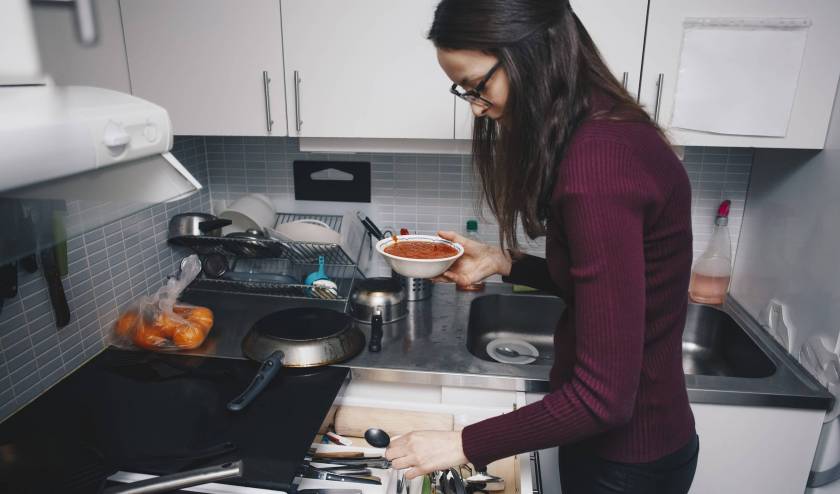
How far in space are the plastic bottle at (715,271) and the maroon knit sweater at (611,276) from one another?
34.8 inches

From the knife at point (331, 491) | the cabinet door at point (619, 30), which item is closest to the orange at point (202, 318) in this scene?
the knife at point (331, 491)

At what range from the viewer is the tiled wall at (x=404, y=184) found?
5.52 feet

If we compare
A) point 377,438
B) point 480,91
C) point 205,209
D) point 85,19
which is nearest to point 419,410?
point 377,438

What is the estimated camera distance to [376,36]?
1.29m

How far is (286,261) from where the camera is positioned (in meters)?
1.82

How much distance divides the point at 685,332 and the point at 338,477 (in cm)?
119

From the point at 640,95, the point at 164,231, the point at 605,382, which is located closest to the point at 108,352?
the point at 164,231

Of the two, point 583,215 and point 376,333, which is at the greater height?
point 583,215

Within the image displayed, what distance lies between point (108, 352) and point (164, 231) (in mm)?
401

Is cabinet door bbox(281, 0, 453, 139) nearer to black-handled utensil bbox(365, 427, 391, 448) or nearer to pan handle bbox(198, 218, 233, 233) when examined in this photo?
pan handle bbox(198, 218, 233, 233)

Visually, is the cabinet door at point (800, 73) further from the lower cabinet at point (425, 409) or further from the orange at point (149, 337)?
the orange at point (149, 337)

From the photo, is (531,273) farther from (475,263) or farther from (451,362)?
(451,362)

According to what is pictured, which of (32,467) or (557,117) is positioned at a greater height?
(557,117)

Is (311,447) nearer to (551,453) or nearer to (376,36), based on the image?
(551,453)
